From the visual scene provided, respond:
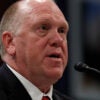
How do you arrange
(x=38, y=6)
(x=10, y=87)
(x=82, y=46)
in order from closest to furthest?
(x=10, y=87), (x=38, y=6), (x=82, y=46)

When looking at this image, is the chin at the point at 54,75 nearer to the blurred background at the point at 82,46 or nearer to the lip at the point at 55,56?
the lip at the point at 55,56

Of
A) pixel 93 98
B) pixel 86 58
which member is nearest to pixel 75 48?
pixel 86 58

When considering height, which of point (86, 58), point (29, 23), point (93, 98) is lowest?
point (93, 98)

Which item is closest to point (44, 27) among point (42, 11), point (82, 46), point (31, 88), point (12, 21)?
point (42, 11)

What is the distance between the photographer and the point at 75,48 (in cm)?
478

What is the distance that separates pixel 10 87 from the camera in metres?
2.54

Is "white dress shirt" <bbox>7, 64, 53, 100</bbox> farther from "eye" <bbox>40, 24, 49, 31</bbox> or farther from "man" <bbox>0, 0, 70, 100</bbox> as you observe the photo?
"eye" <bbox>40, 24, 49, 31</bbox>

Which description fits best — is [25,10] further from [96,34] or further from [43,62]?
[96,34]

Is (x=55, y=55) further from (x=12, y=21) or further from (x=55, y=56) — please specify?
(x=12, y=21)

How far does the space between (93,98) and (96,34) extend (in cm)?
68

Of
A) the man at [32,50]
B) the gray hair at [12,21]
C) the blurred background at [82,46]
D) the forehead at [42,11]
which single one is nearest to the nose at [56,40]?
the man at [32,50]

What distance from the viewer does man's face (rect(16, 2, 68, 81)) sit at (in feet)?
8.39

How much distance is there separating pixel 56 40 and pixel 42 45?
0.28 ft

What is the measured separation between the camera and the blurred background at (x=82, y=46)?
4.70 meters
